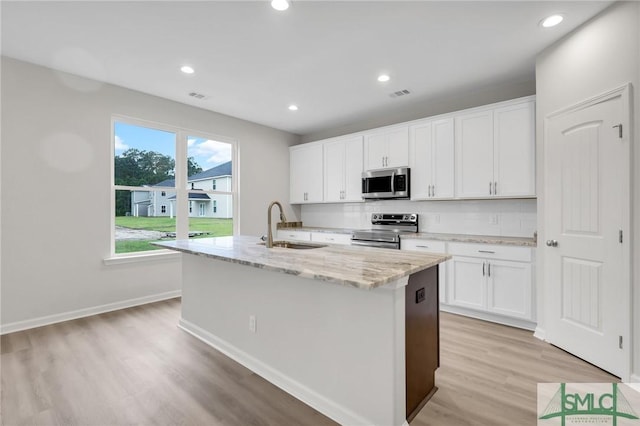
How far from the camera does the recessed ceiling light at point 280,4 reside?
219 cm

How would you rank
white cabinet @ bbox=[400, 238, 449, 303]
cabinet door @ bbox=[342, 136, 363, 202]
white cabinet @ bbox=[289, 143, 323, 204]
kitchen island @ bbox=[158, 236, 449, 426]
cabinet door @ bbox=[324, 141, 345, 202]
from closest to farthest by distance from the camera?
kitchen island @ bbox=[158, 236, 449, 426] < white cabinet @ bbox=[400, 238, 449, 303] < cabinet door @ bbox=[342, 136, 363, 202] < cabinet door @ bbox=[324, 141, 345, 202] < white cabinet @ bbox=[289, 143, 323, 204]

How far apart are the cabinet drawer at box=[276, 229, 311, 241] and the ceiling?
2226 mm

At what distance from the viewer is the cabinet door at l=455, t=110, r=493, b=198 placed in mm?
3505

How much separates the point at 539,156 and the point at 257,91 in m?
3.17

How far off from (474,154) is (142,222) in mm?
4276

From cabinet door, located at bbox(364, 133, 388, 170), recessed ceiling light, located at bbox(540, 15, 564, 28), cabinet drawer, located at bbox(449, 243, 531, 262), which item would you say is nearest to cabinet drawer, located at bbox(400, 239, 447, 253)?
cabinet drawer, located at bbox(449, 243, 531, 262)

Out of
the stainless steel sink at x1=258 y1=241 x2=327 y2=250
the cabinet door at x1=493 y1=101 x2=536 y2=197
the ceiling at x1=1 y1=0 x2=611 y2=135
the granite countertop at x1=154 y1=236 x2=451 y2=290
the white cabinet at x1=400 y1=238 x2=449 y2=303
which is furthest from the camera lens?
the white cabinet at x1=400 y1=238 x2=449 y2=303

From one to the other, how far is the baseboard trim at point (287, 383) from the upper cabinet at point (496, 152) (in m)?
2.85

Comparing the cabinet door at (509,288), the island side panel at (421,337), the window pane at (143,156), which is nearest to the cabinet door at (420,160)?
the cabinet door at (509,288)

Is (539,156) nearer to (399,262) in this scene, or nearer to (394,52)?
(394,52)

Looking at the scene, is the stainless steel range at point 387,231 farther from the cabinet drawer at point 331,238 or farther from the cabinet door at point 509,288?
the cabinet door at point 509,288

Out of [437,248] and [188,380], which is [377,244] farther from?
[188,380]

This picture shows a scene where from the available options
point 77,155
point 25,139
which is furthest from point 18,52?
point 77,155

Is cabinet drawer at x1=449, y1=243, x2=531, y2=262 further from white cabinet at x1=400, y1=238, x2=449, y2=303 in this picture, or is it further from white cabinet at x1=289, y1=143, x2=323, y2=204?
white cabinet at x1=289, y1=143, x2=323, y2=204
